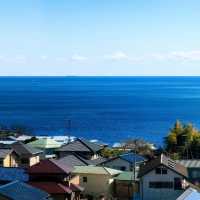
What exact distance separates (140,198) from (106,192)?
210 inches

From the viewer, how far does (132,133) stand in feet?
279

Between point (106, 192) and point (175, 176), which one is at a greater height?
point (175, 176)

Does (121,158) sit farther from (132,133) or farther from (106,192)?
(132,133)

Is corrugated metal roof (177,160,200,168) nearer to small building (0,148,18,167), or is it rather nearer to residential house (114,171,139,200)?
residential house (114,171,139,200)

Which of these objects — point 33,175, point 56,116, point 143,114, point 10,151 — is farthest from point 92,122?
point 33,175

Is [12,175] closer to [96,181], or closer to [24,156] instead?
[96,181]

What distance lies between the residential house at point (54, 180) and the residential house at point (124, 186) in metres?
3.89

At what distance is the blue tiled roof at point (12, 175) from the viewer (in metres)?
26.4

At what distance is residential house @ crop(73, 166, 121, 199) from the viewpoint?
30703mm

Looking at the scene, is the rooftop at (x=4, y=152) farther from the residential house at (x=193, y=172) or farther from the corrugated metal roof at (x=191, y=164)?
the residential house at (x=193, y=172)

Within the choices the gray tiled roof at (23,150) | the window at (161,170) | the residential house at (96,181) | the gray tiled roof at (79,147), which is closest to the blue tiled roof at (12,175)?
the residential house at (96,181)

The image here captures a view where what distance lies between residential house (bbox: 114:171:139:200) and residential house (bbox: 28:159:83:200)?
12.7ft

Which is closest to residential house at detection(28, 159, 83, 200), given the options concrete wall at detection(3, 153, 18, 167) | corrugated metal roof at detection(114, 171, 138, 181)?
corrugated metal roof at detection(114, 171, 138, 181)

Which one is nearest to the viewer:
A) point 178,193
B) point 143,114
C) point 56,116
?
point 178,193
